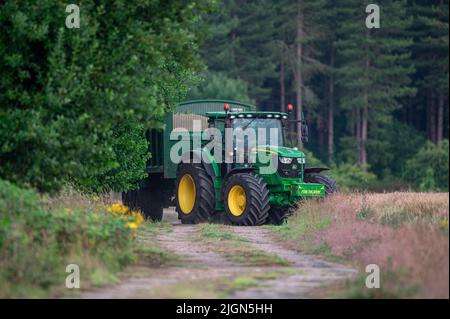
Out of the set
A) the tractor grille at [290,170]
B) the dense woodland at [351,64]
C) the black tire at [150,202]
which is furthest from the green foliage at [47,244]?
the dense woodland at [351,64]

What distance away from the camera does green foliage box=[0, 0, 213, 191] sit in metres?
14.3

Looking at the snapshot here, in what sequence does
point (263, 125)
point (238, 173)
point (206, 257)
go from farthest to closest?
point (263, 125) → point (238, 173) → point (206, 257)

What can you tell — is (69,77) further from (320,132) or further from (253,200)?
(320,132)

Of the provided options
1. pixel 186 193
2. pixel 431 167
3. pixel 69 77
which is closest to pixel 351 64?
pixel 431 167

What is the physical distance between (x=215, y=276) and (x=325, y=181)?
10.2 m

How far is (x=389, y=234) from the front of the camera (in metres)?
14.0

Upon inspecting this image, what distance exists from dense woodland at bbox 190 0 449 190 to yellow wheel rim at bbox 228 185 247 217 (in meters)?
30.7

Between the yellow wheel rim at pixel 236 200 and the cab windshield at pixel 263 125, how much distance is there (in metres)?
1.40

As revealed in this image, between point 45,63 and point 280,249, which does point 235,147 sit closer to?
point 280,249

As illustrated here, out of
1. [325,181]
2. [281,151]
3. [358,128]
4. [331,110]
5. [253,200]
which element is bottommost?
[253,200]

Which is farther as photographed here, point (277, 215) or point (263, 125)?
point (263, 125)

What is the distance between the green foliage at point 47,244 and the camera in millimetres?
11383

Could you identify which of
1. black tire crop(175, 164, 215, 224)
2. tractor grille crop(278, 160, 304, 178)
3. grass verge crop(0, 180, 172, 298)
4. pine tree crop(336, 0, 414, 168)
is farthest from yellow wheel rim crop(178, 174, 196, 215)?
pine tree crop(336, 0, 414, 168)
